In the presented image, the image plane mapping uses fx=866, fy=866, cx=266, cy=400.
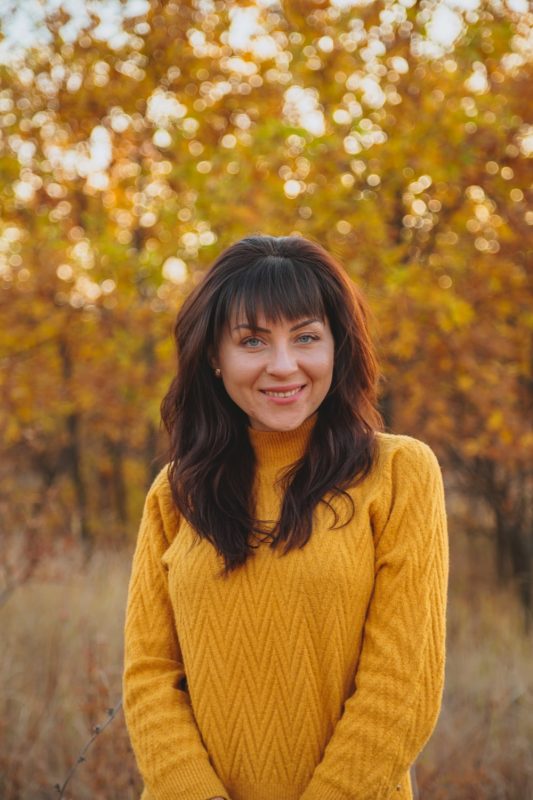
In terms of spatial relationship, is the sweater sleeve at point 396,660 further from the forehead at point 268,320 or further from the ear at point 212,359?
the ear at point 212,359

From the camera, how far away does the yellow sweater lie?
1.89 meters

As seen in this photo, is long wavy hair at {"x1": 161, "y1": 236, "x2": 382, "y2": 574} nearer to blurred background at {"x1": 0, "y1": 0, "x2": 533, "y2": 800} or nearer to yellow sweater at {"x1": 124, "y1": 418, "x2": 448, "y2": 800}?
yellow sweater at {"x1": 124, "y1": 418, "x2": 448, "y2": 800}

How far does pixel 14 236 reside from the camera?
785 cm

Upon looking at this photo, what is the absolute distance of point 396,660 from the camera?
188 centimetres

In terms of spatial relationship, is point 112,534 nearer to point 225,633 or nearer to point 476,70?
point 476,70

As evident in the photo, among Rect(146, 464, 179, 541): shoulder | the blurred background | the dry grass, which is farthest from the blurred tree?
Rect(146, 464, 179, 541): shoulder

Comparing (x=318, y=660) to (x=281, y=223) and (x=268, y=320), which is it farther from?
(x=281, y=223)

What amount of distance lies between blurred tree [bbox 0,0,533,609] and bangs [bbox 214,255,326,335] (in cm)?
265

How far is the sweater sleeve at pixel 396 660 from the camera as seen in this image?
1870mm

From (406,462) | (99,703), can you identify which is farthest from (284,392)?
(99,703)

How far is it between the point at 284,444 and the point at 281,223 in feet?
11.7

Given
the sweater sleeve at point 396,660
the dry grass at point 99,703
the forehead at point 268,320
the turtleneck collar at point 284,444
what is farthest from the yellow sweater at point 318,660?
the dry grass at point 99,703

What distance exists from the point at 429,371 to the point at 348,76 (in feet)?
7.41

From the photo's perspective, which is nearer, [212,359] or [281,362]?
[281,362]
